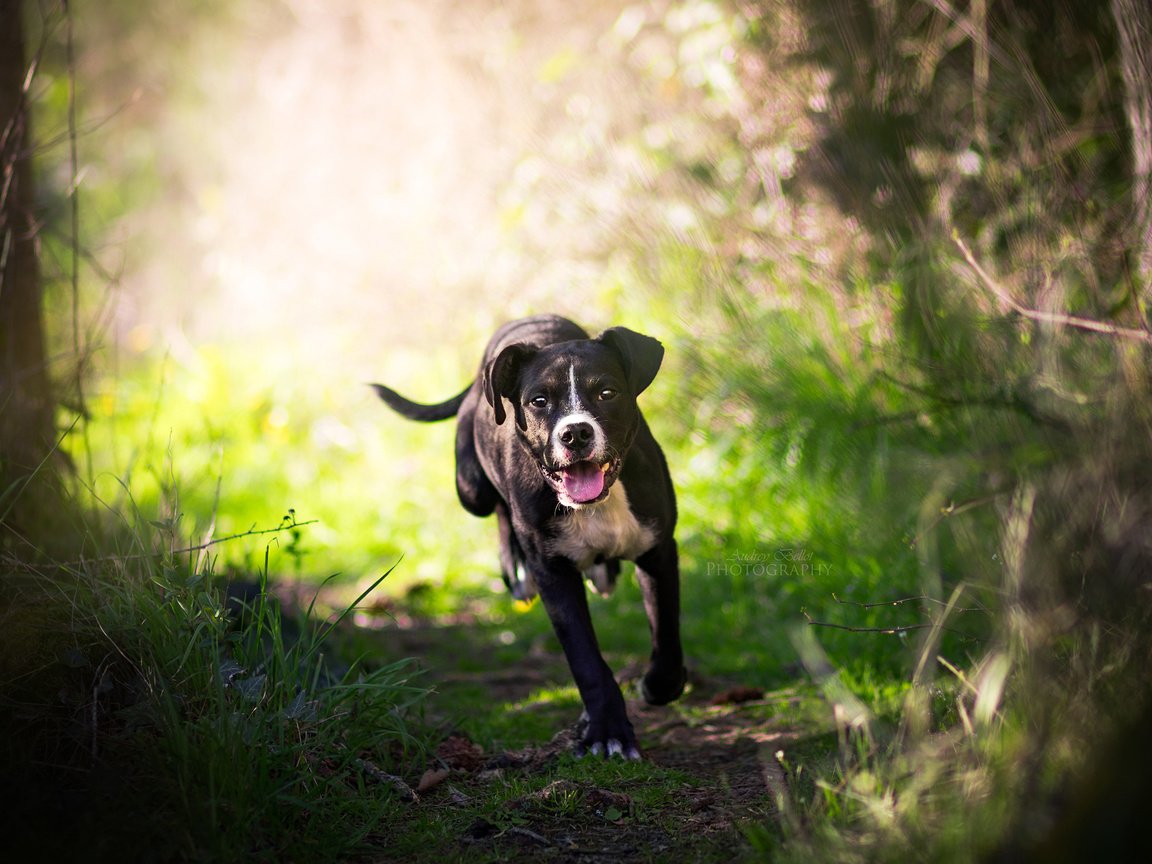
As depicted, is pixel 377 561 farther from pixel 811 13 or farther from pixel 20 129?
pixel 811 13

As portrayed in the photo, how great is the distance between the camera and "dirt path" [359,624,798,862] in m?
3.05

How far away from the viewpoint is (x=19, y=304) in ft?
17.5

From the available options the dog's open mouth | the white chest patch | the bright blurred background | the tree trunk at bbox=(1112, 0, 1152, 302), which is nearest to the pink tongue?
the dog's open mouth

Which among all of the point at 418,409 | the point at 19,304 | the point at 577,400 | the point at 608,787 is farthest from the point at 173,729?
the point at 19,304

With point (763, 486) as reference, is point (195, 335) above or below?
above

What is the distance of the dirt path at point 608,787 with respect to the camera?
3.05 metres

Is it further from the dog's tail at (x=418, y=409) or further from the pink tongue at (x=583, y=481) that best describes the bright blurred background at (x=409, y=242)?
the pink tongue at (x=583, y=481)

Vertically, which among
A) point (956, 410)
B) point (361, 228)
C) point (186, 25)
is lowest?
point (956, 410)

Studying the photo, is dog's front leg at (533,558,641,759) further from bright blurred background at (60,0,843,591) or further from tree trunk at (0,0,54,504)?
tree trunk at (0,0,54,504)

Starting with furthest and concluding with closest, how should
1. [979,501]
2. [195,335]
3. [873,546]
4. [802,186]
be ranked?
[195,335] < [802,186] < [873,546] < [979,501]

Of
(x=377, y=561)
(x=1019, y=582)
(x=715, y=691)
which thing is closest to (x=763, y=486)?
(x=715, y=691)

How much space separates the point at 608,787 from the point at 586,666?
57 cm

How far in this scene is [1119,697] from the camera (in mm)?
2402

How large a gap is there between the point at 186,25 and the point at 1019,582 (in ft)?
54.9
